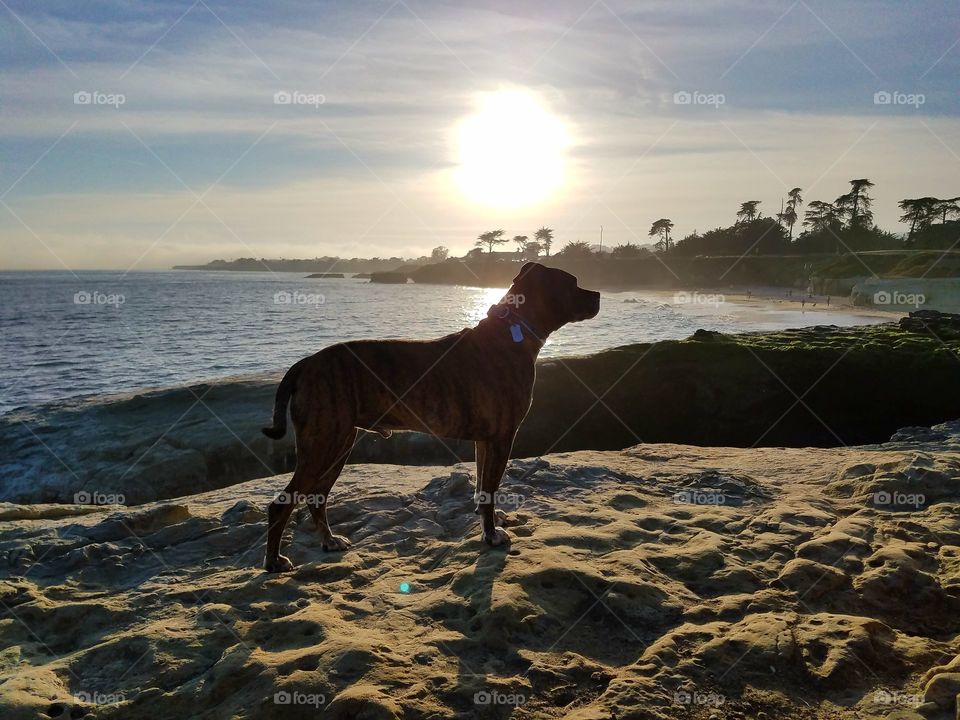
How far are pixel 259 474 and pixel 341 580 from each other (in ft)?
27.8

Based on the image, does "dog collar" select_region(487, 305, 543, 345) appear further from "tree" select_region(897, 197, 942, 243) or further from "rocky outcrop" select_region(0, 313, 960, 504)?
"tree" select_region(897, 197, 942, 243)

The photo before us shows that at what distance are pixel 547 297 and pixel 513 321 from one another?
1.61 ft

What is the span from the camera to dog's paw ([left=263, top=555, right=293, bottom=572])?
521 centimetres

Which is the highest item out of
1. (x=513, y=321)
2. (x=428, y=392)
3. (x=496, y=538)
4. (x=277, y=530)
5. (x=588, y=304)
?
(x=588, y=304)

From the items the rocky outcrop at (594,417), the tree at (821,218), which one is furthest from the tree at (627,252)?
the rocky outcrop at (594,417)

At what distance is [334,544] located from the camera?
18.5ft

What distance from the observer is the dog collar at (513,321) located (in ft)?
20.2

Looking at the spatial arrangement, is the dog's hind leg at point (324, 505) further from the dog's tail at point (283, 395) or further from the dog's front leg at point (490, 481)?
the dog's front leg at point (490, 481)

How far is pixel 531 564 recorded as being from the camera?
16.0 ft

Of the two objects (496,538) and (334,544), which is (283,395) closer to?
(334,544)

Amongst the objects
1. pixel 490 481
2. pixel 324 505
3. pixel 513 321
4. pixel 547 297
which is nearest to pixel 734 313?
pixel 547 297

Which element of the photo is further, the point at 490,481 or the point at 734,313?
the point at 734,313

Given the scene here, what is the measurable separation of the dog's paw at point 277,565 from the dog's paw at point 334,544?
1.42 feet

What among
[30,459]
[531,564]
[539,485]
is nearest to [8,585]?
[531,564]
